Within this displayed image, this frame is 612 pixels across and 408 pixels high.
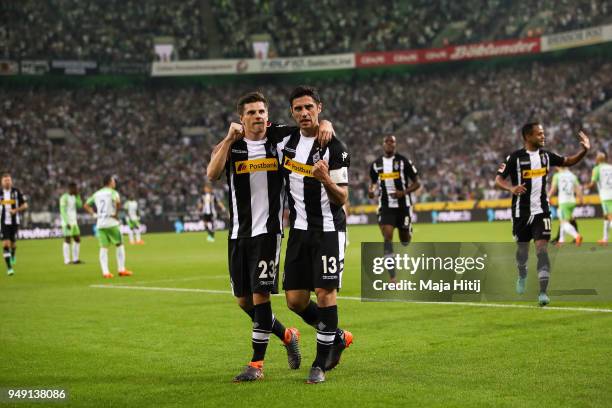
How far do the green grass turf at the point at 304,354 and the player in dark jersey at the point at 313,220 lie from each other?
0.72m

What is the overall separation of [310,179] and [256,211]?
0.61 m

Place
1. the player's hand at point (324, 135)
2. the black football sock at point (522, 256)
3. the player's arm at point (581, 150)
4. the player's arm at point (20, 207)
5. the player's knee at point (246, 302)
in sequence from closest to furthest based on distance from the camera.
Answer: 1. the player's hand at point (324, 135)
2. the player's knee at point (246, 302)
3. the player's arm at point (581, 150)
4. the black football sock at point (522, 256)
5. the player's arm at point (20, 207)

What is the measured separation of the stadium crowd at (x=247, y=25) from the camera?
2454 inches

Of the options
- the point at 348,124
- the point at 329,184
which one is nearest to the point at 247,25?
the point at 348,124

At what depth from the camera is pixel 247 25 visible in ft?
223

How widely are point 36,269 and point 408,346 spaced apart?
1718cm

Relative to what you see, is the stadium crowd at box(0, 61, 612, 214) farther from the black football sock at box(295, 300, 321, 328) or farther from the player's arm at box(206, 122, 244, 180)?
the player's arm at box(206, 122, 244, 180)

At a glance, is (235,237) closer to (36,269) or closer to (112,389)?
(112,389)

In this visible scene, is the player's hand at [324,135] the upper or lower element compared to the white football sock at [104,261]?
upper

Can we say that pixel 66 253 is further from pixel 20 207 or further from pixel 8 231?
pixel 20 207

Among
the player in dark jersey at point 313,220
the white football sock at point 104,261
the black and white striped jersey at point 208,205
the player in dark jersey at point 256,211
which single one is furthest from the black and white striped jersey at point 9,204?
the player in dark jersey at point 313,220

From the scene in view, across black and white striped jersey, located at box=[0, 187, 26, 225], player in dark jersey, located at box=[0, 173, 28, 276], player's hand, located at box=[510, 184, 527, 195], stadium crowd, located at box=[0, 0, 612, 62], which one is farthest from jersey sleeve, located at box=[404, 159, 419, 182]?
stadium crowd, located at box=[0, 0, 612, 62]

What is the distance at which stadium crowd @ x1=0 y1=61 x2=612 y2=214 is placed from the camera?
54.1 m

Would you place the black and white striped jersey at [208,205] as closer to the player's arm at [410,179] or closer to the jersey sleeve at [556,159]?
the player's arm at [410,179]
